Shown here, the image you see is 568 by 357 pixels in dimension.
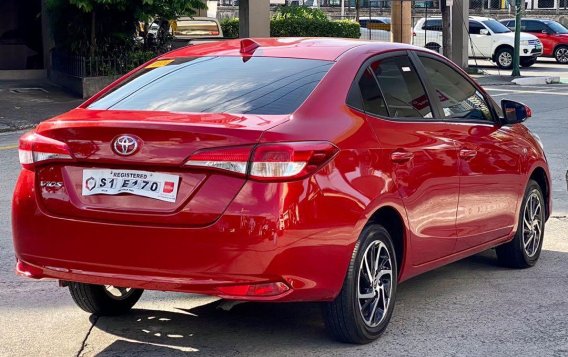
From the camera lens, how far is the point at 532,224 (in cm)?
752

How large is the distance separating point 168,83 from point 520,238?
2924 mm

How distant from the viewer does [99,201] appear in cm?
505

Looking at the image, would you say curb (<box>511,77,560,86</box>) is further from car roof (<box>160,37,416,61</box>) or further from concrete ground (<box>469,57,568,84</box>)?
car roof (<box>160,37,416,61</box>)

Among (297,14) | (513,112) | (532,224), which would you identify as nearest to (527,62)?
(297,14)

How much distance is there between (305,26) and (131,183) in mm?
27754

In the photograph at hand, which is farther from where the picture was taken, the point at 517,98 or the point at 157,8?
the point at 517,98

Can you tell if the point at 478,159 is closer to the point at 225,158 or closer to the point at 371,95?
the point at 371,95

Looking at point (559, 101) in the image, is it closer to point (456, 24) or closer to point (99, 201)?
point (456, 24)

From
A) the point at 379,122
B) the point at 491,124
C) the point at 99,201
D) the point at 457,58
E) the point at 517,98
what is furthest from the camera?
the point at 457,58

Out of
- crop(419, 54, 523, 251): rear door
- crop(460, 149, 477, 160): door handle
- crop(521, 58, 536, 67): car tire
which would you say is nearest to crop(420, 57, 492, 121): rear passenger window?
crop(419, 54, 523, 251): rear door

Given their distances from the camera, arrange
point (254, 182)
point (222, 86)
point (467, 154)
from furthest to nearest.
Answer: point (467, 154), point (222, 86), point (254, 182)

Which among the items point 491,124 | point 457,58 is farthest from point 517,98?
point 491,124

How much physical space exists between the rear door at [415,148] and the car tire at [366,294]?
1.03 ft

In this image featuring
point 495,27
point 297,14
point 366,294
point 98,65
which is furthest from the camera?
point 495,27
